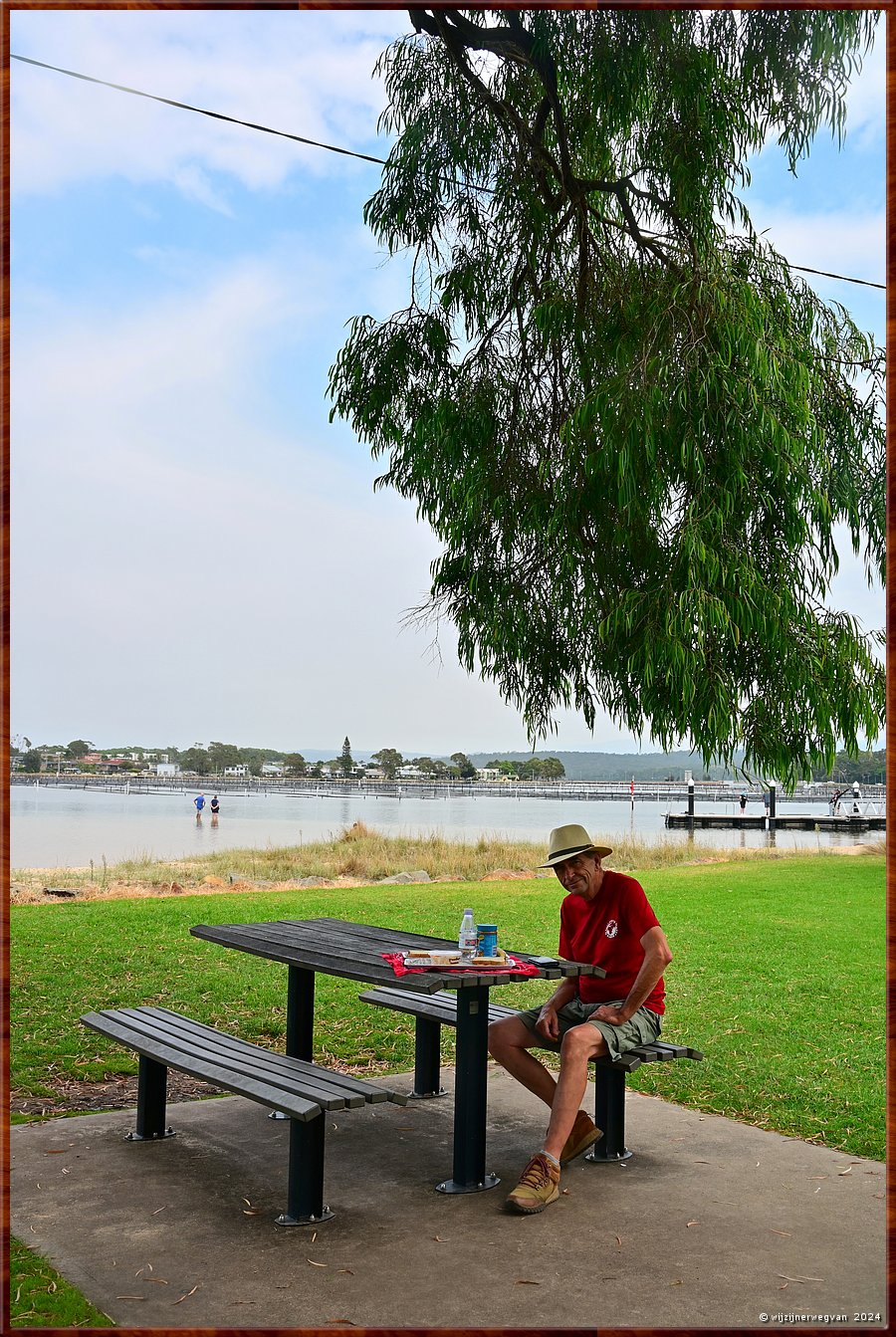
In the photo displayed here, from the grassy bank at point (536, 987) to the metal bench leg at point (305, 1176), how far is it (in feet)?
7.05

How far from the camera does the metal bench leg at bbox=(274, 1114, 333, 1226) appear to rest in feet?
12.4

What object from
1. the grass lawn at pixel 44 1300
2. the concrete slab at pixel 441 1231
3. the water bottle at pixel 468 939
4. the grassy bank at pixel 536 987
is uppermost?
the water bottle at pixel 468 939

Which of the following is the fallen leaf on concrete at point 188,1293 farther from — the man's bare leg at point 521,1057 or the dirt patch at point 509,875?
the dirt patch at point 509,875

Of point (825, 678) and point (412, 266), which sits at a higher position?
point (412, 266)

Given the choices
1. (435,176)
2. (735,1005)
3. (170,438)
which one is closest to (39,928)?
(735,1005)

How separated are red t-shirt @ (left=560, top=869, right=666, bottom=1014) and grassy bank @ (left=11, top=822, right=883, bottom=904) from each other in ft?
34.2

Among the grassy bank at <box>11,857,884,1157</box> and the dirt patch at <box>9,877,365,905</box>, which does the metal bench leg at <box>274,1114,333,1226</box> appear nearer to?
the grassy bank at <box>11,857,884,1157</box>

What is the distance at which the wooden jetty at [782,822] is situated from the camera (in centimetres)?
3559

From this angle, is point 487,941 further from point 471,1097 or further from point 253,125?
point 253,125

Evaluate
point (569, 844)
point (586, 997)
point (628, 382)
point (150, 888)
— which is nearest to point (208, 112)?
point (628, 382)

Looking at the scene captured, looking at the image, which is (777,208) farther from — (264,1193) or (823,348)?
(264,1193)

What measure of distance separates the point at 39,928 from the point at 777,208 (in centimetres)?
799

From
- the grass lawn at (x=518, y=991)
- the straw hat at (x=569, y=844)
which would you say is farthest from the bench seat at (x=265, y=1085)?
the straw hat at (x=569, y=844)

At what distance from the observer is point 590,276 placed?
488 cm
